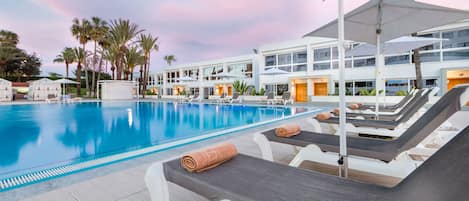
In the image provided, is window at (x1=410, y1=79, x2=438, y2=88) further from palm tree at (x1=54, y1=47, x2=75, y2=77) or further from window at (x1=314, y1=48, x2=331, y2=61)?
palm tree at (x1=54, y1=47, x2=75, y2=77)

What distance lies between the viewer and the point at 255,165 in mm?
2020

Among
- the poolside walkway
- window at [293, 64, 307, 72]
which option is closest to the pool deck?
the poolside walkway

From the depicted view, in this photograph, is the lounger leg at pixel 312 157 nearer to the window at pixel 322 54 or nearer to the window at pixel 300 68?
the window at pixel 322 54

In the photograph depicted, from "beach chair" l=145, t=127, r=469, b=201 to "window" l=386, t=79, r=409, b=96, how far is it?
16.9 metres

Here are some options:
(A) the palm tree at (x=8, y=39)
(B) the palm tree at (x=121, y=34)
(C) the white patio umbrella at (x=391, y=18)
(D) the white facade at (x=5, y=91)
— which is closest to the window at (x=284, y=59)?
(C) the white patio umbrella at (x=391, y=18)

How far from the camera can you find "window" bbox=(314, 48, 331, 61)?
17991 mm

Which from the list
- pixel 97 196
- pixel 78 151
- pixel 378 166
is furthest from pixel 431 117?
pixel 78 151

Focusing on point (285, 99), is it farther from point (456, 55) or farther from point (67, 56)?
point (67, 56)

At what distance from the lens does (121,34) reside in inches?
988

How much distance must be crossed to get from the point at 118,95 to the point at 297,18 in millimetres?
21240

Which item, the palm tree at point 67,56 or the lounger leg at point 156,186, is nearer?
the lounger leg at point 156,186

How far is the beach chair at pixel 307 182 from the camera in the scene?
1.23 m

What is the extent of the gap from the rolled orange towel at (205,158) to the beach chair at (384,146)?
0.72 m

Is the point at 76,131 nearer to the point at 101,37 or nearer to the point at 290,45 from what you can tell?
→ the point at 290,45
